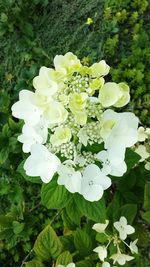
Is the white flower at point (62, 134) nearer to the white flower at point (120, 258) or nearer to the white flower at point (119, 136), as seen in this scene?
the white flower at point (119, 136)

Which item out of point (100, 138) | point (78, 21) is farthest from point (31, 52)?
point (100, 138)

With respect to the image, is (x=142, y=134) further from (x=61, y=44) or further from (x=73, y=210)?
(x=61, y=44)

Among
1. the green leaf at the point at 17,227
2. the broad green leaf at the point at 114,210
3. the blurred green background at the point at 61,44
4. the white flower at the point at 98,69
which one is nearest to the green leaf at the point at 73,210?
the broad green leaf at the point at 114,210

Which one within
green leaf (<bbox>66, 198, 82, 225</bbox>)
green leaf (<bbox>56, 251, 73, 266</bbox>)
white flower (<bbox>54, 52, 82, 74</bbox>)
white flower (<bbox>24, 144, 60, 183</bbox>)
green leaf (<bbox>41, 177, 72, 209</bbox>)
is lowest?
green leaf (<bbox>56, 251, 73, 266</bbox>)

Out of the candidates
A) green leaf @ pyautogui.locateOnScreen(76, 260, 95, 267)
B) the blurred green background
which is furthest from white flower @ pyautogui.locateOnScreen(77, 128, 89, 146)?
the blurred green background

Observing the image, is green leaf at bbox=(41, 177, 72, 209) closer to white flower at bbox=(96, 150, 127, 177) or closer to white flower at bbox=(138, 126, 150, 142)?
white flower at bbox=(96, 150, 127, 177)

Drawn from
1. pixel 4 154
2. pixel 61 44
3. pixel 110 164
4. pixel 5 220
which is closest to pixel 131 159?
pixel 110 164
